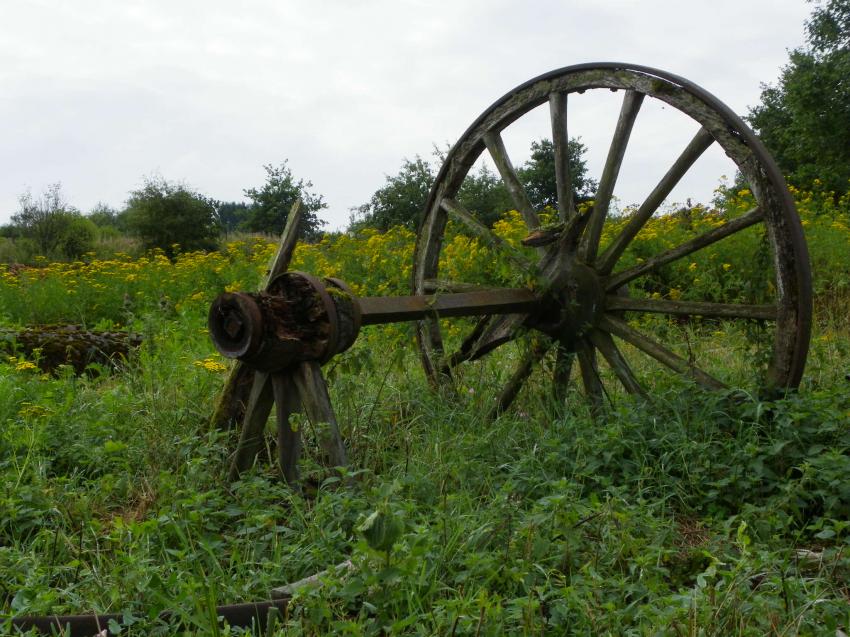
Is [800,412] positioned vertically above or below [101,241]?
below

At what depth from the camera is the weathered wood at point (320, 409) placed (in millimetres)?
3146

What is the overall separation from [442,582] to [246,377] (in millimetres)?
1695

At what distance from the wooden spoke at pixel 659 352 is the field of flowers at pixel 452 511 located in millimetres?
99

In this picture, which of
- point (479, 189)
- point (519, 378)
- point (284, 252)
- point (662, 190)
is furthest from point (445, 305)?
point (479, 189)

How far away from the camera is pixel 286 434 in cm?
332

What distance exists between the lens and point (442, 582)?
Result: 2201 mm

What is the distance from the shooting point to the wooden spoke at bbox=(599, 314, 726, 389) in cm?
379

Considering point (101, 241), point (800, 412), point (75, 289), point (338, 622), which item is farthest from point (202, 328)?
point (101, 241)

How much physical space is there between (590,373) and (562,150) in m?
1.14

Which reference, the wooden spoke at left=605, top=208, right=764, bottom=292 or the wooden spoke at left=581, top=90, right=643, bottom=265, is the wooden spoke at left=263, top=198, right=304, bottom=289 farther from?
the wooden spoke at left=605, top=208, right=764, bottom=292

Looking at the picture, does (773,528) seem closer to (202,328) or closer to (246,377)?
(246,377)

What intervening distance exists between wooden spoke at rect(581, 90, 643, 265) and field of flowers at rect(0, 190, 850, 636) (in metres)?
0.45

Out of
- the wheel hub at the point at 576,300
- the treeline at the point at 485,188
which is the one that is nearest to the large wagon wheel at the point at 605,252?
the wheel hub at the point at 576,300

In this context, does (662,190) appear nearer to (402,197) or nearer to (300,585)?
(300,585)
